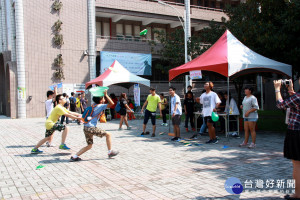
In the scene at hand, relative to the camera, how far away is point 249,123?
25.3 feet

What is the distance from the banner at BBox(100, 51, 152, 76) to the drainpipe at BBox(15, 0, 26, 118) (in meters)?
5.96

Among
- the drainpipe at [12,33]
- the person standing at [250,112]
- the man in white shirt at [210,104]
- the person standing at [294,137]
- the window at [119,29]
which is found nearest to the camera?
the person standing at [294,137]

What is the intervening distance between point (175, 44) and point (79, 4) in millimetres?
8519

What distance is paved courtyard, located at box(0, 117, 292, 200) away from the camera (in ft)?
14.9

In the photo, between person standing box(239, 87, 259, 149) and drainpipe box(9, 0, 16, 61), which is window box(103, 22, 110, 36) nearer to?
drainpipe box(9, 0, 16, 61)

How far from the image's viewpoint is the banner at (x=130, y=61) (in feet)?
75.8

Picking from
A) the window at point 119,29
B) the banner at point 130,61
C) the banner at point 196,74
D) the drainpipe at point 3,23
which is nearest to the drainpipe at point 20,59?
the drainpipe at point 3,23

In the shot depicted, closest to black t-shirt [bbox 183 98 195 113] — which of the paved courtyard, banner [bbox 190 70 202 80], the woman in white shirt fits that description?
the woman in white shirt

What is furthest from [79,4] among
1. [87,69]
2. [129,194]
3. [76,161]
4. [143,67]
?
[129,194]

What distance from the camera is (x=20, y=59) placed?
20562mm

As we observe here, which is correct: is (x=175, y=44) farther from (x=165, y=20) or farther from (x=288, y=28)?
(x=288, y=28)

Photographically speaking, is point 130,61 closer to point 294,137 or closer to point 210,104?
point 210,104

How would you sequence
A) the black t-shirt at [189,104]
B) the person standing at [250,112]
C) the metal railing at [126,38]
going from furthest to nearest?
the metal railing at [126,38] < the black t-shirt at [189,104] < the person standing at [250,112]

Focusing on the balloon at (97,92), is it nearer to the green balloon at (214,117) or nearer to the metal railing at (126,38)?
the green balloon at (214,117)
